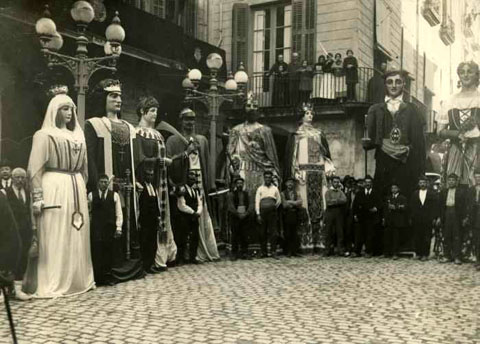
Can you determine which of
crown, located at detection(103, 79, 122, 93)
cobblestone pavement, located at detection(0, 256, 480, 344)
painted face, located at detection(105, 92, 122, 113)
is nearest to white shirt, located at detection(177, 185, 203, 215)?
cobblestone pavement, located at detection(0, 256, 480, 344)

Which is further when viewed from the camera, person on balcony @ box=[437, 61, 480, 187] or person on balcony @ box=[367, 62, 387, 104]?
person on balcony @ box=[367, 62, 387, 104]

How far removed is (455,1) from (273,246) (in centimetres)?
476

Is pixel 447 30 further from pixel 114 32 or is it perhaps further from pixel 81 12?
pixel 81 12

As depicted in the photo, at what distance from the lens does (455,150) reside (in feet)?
33.3

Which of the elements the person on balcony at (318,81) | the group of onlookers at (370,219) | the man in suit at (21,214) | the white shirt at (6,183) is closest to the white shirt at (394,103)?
the group of onlookers at (370,219)

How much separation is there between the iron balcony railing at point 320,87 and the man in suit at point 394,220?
257 inches

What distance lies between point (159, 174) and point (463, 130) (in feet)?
16.0

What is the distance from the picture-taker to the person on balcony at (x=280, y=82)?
17.2m

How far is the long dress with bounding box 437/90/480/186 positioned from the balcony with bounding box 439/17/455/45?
1.97m

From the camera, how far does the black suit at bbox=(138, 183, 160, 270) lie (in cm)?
812

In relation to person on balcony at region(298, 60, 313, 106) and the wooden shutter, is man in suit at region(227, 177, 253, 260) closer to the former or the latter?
person on balcony at region(298, 60, 313, 106)

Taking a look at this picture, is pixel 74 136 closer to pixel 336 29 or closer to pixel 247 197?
pixel 247 197

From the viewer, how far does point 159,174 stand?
852 cm

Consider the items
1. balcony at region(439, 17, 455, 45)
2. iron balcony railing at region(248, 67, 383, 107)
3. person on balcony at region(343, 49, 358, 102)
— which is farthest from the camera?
iron balcony railing at region(248, 67, 383, 107)
